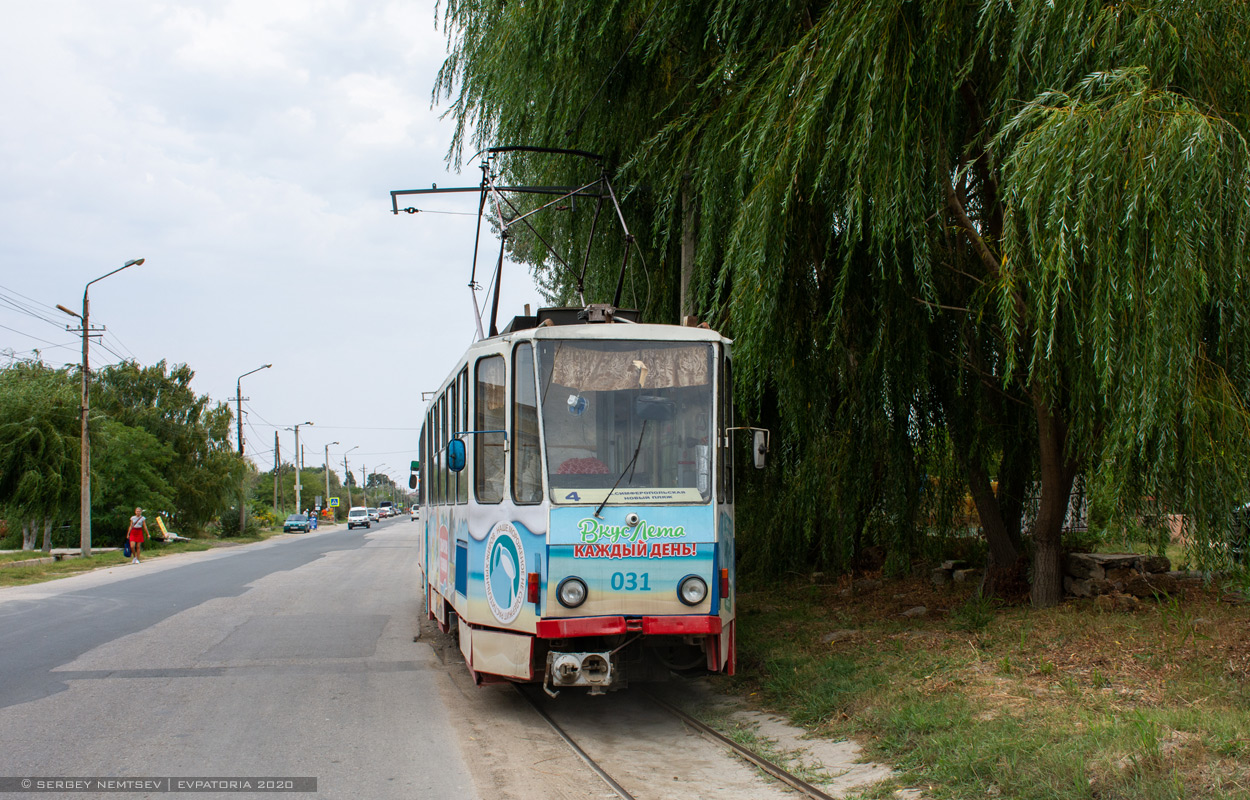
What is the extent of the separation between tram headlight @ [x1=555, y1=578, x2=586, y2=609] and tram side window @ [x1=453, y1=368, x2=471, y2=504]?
149 centimetres

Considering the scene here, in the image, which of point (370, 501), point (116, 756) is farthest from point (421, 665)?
point (370, 501)

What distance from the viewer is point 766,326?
7.54 meters

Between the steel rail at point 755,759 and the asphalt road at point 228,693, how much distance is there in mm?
1817

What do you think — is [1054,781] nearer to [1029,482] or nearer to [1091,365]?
[1091,365]

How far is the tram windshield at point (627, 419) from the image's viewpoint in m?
6.70

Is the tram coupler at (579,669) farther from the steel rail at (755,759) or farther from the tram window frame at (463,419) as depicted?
the tram window frame at (463,419)

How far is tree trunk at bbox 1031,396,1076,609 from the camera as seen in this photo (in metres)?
8.49

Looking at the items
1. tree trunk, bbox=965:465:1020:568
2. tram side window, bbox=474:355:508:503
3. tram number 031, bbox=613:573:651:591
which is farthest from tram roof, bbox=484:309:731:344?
tree trunk, bbox=965:465:1020:568

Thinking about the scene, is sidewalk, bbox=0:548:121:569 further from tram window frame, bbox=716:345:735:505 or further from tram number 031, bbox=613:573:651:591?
tram window frame, bbox=716:345:735:505

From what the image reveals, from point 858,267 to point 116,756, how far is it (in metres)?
7.03

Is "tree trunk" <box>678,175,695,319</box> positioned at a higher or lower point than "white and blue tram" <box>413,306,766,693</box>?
higher

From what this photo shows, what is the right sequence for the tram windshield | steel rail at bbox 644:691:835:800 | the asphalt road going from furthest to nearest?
1. the tram windshield
2. the asphalt road
3. steel rail at bbox 644:691:835:800

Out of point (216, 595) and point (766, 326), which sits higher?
point (766, 326)

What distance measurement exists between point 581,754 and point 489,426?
8.30 ft
